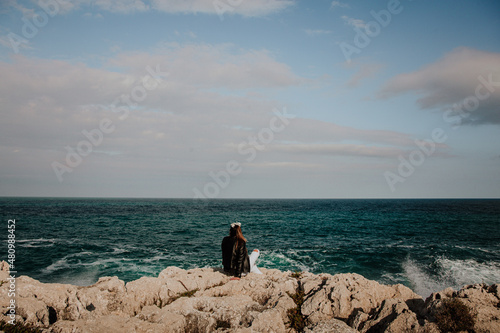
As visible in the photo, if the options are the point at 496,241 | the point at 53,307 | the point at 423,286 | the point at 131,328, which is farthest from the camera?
the point at 496,241

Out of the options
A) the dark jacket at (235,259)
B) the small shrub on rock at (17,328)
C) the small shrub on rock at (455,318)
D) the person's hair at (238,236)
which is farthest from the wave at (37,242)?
the small shrub on rock at (455,318)

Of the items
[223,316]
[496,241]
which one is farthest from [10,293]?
[496,241]

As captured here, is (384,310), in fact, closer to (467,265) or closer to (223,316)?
(223,316)

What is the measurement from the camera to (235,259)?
10617mm

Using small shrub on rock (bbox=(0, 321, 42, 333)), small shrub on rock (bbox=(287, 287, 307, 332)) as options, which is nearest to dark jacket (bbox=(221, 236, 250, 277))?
small shrub on rock (bbox=(287, 287, 307, 332))

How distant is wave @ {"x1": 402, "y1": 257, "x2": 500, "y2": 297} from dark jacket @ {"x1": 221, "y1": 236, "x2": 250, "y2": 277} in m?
13.8

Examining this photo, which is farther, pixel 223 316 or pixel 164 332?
pixel 223 316

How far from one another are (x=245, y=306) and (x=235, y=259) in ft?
9.31

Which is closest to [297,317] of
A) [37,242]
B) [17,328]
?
[17,328]

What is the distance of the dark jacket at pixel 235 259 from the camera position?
10547 millimetres

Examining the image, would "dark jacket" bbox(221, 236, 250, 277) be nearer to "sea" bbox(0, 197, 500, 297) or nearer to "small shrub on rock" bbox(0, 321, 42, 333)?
"small shrub on rock" bbox(0, 321, 42, 333)

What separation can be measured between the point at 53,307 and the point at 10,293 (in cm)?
125

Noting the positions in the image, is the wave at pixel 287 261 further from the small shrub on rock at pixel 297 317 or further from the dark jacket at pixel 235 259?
the small shrub on rock at pixel 297 317

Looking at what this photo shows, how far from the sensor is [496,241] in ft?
109
